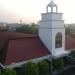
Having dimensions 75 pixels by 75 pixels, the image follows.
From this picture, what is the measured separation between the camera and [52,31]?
2767 centimetres

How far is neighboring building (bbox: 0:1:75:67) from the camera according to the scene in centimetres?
2270

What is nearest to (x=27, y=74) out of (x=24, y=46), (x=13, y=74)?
(x=13, y=74)

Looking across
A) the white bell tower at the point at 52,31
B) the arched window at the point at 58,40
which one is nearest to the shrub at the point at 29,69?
the white bell tower at the point at 52,31

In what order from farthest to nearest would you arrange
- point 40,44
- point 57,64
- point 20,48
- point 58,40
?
point 58,40 < point 40,44 < point 57,64 < point 20,48

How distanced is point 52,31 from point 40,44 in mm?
2416

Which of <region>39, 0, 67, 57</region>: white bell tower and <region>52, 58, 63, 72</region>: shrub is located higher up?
<region>39, 0, 67, 57</region>: white bell tower

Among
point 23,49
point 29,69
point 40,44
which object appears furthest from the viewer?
point 40,44

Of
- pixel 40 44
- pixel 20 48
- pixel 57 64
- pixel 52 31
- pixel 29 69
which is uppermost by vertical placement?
pixel 52 31

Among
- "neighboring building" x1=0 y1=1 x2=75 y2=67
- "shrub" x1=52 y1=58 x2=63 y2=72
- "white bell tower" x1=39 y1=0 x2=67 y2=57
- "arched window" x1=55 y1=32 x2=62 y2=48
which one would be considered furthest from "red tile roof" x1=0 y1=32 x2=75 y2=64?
"arched window" x1=55 y1=32 x2=62 y2=48

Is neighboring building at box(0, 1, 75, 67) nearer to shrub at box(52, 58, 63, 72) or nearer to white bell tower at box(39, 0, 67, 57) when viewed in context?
white bell tower at box(39, 0, 67, 57)

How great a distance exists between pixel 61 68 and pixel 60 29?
18.3 ft

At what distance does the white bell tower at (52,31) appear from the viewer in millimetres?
27781

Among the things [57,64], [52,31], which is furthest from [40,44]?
[57,64]

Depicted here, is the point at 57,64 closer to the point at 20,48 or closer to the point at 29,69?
the point at 20,48
